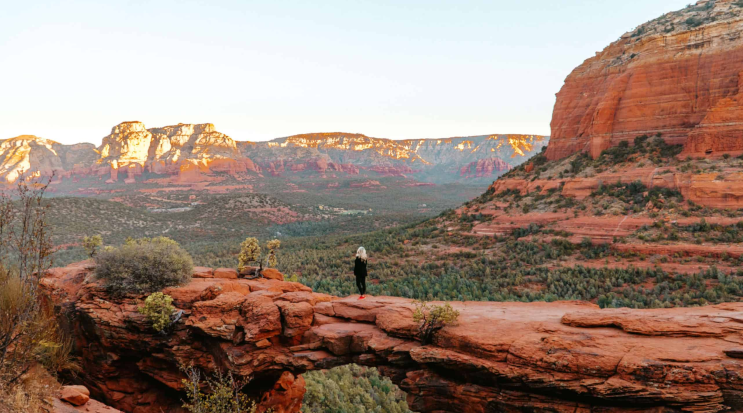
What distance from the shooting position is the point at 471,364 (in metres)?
7.64

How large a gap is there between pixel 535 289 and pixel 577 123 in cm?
2504

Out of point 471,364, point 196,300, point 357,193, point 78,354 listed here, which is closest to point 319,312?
point 196,300

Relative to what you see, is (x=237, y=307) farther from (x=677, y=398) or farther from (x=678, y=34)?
(x=678, y=34)

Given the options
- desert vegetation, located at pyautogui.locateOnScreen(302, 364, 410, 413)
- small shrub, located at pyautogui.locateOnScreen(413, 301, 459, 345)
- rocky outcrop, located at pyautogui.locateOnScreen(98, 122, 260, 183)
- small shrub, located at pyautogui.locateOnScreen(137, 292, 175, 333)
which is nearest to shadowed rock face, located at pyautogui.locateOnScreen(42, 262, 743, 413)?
small shrub, located at pyautogui.locateOnScreen(413, 301, 459, 345)

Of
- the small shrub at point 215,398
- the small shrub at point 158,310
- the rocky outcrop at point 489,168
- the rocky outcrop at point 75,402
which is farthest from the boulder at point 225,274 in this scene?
the rocky outcrop at point 489,168

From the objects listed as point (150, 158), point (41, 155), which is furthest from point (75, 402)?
point (41, 155)

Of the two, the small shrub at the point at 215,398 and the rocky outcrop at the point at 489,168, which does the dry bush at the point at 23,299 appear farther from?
the rocky outcrop at the point at 489,168

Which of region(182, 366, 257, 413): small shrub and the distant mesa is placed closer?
region(182, 366, 257, 413): small shrub

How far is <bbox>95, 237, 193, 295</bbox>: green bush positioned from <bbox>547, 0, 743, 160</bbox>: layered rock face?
3566 centimetres

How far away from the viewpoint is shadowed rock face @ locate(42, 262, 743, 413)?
6.31m

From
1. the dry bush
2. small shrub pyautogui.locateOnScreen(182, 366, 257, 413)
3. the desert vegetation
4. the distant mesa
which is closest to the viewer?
the dry bush

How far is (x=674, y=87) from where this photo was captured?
30031mm

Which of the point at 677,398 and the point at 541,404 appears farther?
the point at 541,404

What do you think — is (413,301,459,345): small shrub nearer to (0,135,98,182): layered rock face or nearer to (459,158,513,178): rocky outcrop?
(0,135,98,182): layered rock face
